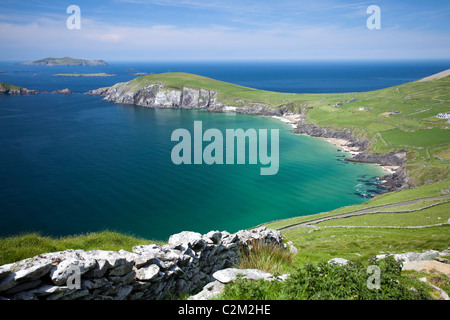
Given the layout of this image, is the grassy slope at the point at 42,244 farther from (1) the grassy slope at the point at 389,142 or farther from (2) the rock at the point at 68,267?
(2) the rock at the point at 68,267

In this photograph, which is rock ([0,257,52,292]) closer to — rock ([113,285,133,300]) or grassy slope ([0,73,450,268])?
rock ([113,285,133,300])

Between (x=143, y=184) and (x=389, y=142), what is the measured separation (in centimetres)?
8557

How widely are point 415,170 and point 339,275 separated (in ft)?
280

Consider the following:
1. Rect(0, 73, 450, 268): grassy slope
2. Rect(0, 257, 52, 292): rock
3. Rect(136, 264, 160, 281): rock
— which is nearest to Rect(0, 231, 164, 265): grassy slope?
Rect(0, 73, 450, 268): grassy slope

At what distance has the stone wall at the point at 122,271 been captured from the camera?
9.91 m

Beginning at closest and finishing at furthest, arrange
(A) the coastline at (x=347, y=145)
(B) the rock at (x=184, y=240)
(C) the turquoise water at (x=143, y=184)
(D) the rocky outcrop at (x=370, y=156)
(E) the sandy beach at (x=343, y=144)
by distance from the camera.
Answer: (B) the rock at (x=184, y=240)
(C) the turquoise water at (x=143, y=184)
(D) the rocky outcrop at (x=370, y=156)
(A) the coastline at (x=347, y=145)
(E) the sandy beach at (x=343, y=144)

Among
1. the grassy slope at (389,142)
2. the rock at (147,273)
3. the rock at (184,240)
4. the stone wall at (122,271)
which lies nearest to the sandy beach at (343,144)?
the grassy slope at (389,142)

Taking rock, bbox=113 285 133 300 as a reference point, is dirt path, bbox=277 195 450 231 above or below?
below

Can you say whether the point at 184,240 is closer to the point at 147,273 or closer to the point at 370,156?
the point at 147,273
